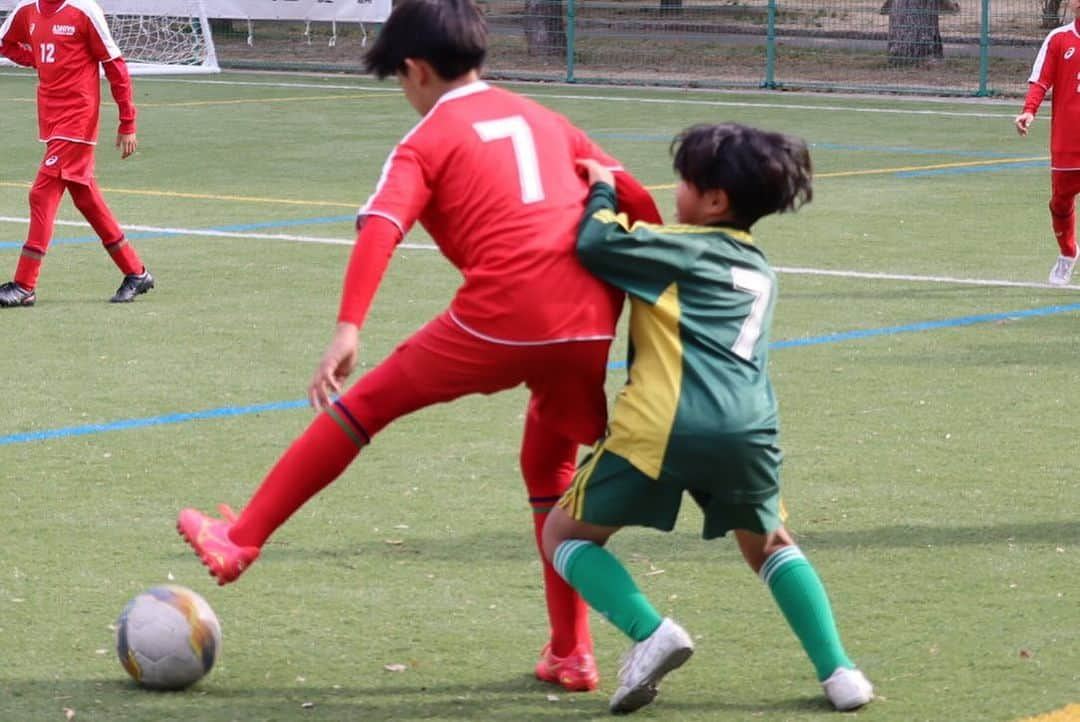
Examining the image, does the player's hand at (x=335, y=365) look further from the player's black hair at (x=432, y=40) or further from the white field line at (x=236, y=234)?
the white field line at (x=236, y=234)

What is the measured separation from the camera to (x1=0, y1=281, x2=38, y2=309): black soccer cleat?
10.9 metres

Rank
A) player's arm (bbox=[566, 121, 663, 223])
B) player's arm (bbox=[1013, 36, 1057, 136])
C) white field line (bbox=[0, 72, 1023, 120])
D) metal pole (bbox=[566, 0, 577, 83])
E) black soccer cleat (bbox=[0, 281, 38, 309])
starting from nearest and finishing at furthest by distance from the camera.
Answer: player's arm (bbox=[566, 121, 663, 223])
black soccer cleat (bbox=[0, 281, 38, 309])
player's arm (bbox=[1013, 36, 1057, 136])
white field line (bbox=[0, 72, 1023, 120])
metal pole (bbox=[566, 0, 577, 83])

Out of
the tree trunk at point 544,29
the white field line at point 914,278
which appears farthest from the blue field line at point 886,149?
the tree trunk at point 544,29

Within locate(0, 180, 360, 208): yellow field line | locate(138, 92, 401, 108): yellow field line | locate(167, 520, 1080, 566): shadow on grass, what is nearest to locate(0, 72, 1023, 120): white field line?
locate(138, 92, 401, 108): yellow field line

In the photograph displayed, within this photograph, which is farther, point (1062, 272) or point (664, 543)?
point (1062, 272)

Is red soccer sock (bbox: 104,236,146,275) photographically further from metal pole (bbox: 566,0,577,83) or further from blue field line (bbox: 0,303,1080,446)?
metal pole (bbox: 566,0,577,83)

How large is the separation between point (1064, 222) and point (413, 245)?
12.9 feet

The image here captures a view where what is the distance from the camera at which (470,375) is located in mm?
4559

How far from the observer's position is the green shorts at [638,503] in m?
4.46

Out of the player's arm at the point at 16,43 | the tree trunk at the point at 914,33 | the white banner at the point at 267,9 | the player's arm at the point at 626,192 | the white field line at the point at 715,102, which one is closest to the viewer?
the player's arm at the point at 626,192

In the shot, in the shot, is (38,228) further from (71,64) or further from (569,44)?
(569,44)

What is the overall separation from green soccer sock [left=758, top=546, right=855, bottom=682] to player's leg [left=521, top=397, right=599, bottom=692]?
491mm

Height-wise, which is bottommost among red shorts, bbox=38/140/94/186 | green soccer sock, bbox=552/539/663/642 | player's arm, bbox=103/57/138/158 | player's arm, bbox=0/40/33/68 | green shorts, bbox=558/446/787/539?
red shorts, bbox=38/140/94/186

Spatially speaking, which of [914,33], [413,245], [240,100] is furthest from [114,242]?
[914,33]
